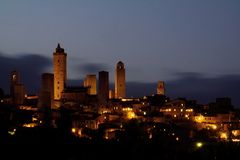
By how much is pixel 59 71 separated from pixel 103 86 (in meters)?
7.50

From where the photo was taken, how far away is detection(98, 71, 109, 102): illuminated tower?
8206 cm

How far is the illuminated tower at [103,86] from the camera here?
8206 cm

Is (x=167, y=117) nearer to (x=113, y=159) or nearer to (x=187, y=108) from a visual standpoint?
(x=187, y=108)

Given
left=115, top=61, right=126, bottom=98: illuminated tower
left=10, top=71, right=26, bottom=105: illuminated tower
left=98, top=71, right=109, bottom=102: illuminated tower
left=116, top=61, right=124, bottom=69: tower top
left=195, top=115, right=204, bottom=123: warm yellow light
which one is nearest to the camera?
left=195, top=115, right=204, bottom=123: warm yellow light

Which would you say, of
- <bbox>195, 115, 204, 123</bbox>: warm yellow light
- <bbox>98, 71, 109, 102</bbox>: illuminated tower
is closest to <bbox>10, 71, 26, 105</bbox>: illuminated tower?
<bbox>98, 71, 109, 102</bbox>: illuminated tower

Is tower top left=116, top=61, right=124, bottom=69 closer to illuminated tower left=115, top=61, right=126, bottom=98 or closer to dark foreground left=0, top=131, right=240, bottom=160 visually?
illuminated tower left=115, top=61, right=126, bottom=98

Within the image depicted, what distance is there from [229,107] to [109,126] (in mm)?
26150

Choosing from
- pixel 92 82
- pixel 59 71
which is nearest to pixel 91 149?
pixel 59 71

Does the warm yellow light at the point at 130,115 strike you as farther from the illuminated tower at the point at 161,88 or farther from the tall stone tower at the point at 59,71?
the illuminated tower at the point at 161,88

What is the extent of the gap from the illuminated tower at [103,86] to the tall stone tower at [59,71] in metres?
5.72

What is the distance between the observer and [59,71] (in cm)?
8562

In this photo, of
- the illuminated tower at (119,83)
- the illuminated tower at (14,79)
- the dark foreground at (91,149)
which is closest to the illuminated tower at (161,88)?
the illuminated tower at (119,83)

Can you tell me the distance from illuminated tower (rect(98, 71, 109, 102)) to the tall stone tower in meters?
5.72

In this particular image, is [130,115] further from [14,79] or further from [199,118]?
[14,79]
